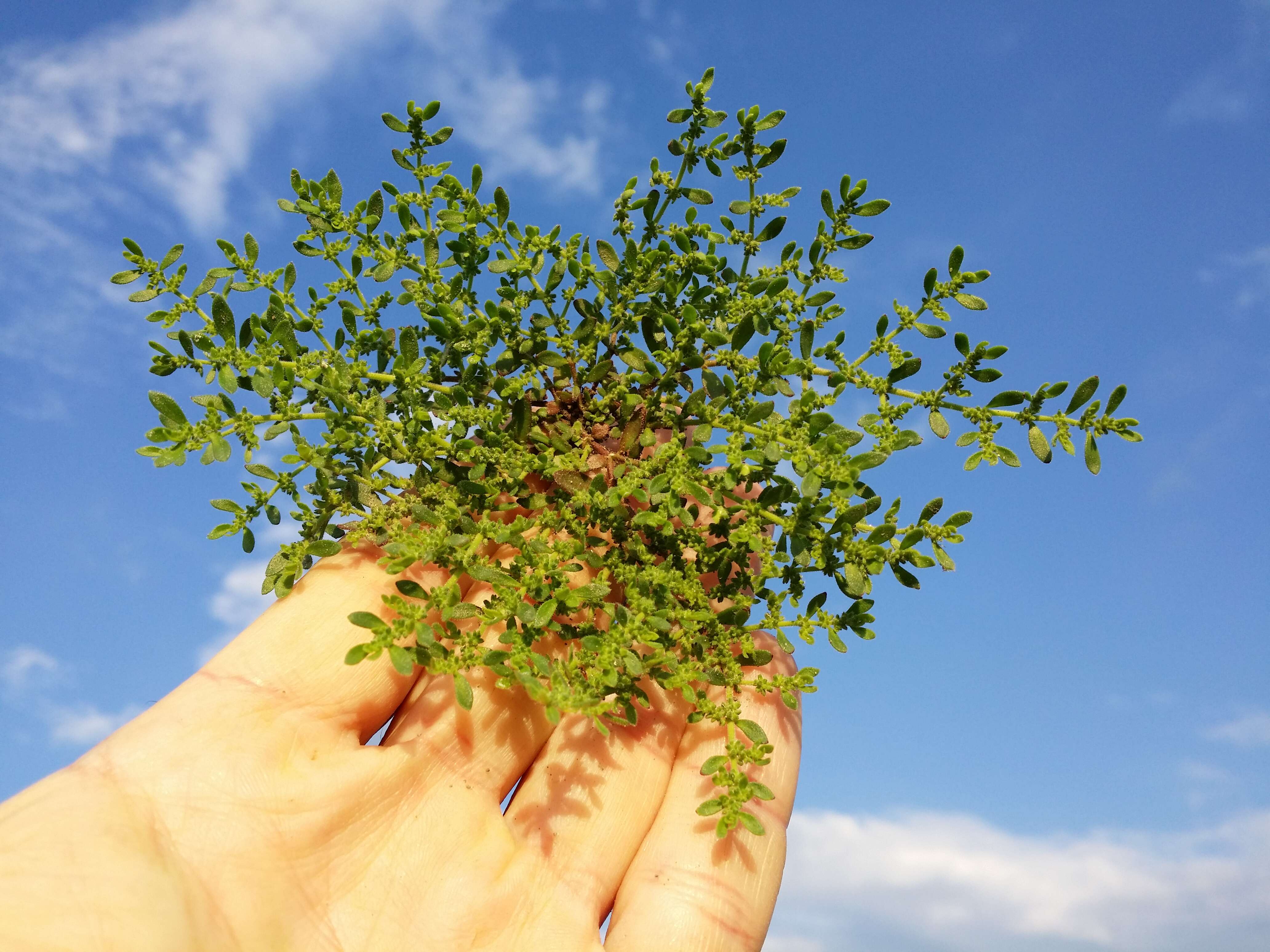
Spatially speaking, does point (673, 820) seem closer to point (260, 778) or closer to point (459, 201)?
point (260, 778)

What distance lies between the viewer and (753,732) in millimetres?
3057

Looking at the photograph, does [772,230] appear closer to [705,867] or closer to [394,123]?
[394,123]

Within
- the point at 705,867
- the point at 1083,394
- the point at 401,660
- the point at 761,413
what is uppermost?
the point at 1083,394

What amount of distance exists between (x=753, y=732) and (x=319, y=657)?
5.35ft

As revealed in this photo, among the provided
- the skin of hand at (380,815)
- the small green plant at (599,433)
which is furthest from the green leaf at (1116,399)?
the skin of hand at (380,815)

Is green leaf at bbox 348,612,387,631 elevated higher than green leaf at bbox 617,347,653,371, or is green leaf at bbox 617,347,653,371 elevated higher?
green leaf at bbox 617,347,653,371

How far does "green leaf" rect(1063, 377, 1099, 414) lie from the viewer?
3.03 meters

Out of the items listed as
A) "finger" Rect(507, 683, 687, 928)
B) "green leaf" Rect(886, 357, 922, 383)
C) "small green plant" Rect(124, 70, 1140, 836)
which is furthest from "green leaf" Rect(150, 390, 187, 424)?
"green leaf" Rect(886, 357, 922, 383)

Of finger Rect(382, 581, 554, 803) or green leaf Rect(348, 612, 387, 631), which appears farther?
finger Rect(382, 581, 554, 803)

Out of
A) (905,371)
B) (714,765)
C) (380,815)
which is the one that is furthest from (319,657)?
(905,371)

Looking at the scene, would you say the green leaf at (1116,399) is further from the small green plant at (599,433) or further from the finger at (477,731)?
the finger at (477,731)

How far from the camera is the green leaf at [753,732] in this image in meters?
3.05

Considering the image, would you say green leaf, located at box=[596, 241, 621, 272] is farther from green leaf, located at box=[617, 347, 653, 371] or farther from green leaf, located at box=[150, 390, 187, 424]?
green leaf, located at box=[150, 390, 187, 424]

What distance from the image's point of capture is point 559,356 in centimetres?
330
